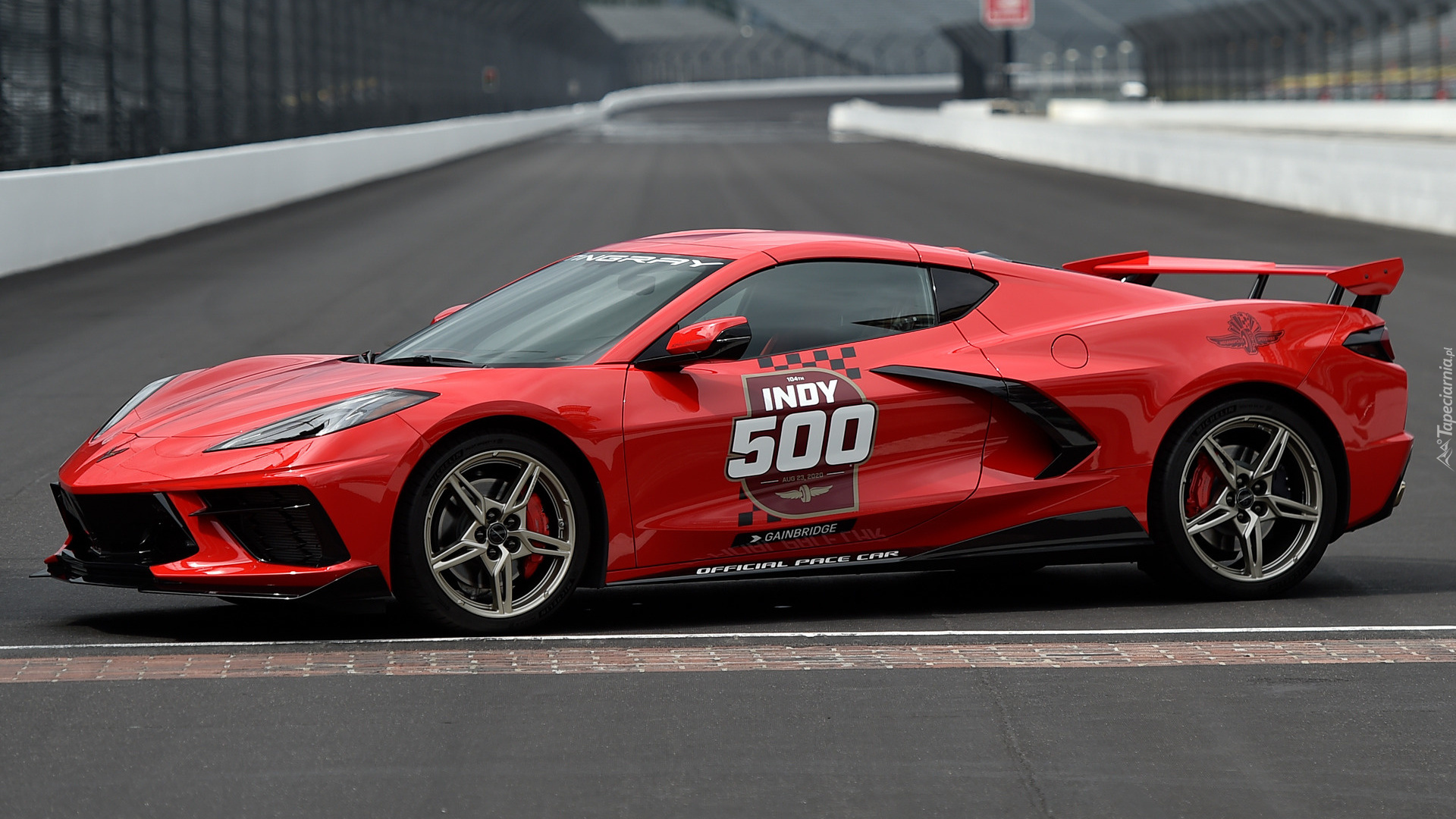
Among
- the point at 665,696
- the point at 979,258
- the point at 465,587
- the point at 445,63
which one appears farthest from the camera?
the point at 445,63

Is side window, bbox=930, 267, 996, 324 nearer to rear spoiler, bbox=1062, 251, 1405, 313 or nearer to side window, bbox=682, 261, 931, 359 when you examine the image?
side window, bbox=682, 261, 931, 359

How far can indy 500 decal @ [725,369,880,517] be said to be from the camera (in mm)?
5746

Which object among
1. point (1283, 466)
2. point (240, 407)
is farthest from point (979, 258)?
point (240, 407)

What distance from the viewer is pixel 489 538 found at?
18.1 feet

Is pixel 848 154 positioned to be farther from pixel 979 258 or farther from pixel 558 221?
pixel 979 258

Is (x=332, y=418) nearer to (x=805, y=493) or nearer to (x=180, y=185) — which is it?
(x=805, y=493)

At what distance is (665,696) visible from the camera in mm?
5035

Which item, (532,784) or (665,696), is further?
(665,696)

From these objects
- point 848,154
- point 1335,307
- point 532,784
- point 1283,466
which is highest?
point 848,154

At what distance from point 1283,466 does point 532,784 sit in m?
3.29

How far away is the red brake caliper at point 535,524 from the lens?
5.58 meters

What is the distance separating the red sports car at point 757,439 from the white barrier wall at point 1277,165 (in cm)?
1620

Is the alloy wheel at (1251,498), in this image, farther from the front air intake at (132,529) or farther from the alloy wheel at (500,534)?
the front air intake at (132,529)

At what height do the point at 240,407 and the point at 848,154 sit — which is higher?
the point at 848,154
